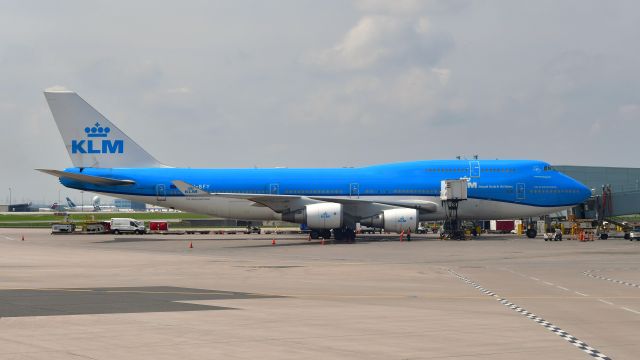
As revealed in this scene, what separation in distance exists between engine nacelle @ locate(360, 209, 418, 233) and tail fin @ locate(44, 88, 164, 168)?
64.6ft

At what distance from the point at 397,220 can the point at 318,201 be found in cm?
571

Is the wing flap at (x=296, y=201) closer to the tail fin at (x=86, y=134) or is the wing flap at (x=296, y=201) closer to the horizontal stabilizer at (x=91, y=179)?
the horizontal stabilizer at (x=91, y=179)

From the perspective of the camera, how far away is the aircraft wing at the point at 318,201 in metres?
61.2

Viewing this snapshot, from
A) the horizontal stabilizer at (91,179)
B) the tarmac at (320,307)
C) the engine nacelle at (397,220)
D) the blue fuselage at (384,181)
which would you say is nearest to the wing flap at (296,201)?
the blue fuselage at (384,181)

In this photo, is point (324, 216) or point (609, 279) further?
point (324, 216)

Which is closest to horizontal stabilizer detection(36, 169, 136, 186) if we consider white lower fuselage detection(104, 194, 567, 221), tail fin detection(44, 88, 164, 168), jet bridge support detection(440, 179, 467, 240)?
white lower fuselage detection(104, 194, 567, 221)

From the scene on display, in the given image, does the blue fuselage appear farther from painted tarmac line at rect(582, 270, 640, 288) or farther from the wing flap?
painted tarmac line at rect(582, 270, 640, 288)

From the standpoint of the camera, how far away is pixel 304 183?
6625cm

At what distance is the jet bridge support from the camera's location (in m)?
63.0

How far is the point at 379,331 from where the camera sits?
17547mm

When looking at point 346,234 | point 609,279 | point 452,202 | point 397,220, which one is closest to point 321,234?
point 346,234

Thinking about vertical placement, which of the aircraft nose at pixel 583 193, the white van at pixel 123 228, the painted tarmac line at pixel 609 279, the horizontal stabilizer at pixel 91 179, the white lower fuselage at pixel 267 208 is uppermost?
the horizontal stabilizer at pixel 91 179

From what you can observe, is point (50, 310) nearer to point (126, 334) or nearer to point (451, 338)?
point (126, 334)

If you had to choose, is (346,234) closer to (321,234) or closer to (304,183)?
(321,234)
